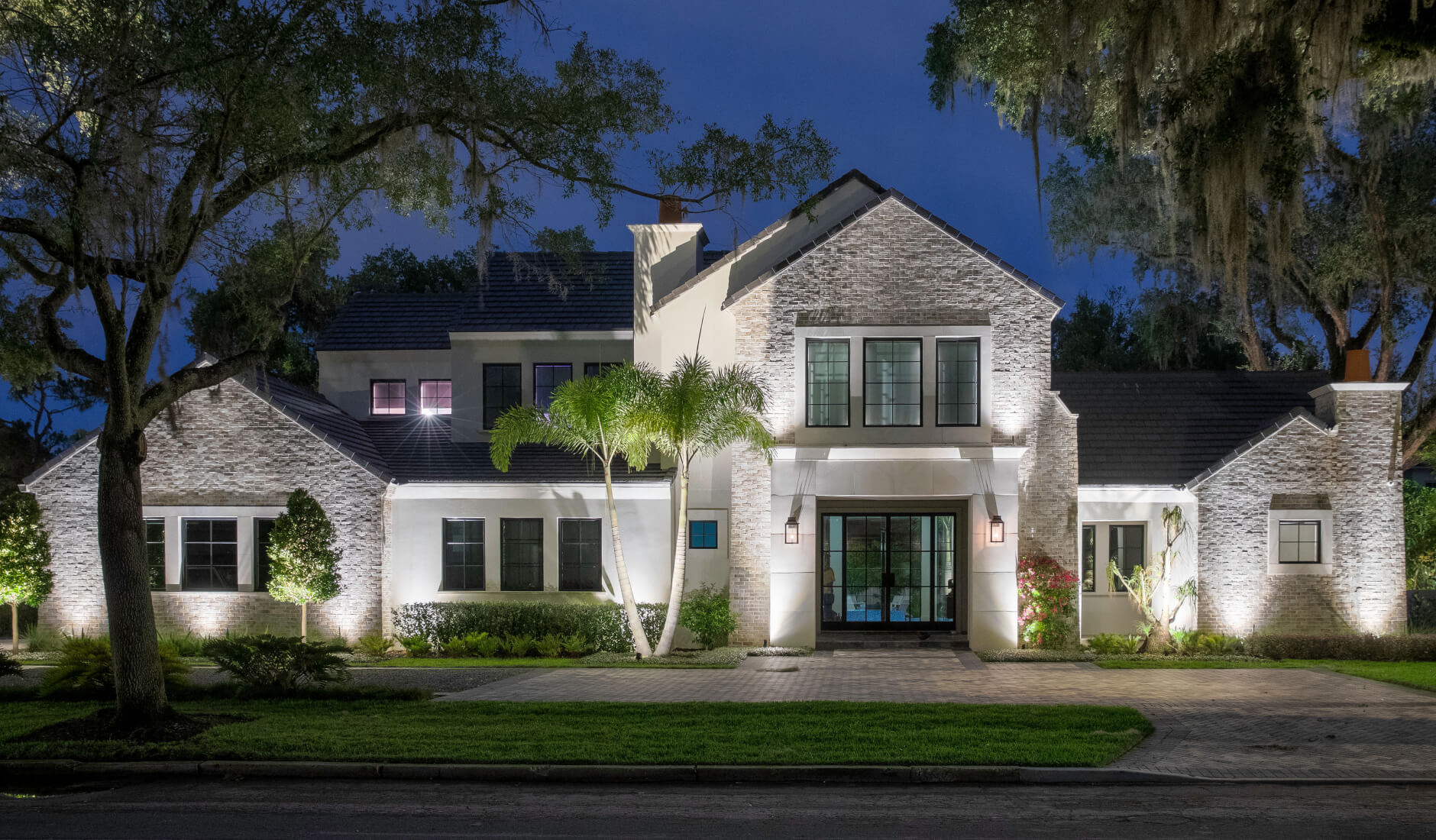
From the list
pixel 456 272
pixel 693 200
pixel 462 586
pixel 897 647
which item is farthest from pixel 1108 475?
pixel 456 272

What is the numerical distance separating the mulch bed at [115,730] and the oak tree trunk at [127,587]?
0.14 m

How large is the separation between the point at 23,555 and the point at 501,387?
951 cm

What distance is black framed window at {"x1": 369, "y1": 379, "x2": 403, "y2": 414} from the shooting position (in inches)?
993

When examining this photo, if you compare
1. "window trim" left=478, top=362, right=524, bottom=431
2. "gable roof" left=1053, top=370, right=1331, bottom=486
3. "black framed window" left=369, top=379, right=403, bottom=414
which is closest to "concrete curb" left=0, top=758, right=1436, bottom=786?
"gable roof" left=1053, top=370, right=1331, bottom=486

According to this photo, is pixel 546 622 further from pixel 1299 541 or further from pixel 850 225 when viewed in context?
pixel 1299 541

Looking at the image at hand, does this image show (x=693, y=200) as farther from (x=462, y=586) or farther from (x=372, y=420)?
(x=372, y=420)

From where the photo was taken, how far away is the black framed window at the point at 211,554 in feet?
65.8

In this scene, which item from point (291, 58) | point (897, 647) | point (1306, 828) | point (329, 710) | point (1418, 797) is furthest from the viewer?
point (897, 647)

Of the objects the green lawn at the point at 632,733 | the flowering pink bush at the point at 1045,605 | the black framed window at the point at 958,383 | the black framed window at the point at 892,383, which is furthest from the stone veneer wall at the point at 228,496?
the flowering pink bush at the point at 1045,605

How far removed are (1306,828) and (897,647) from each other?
38.6 ft

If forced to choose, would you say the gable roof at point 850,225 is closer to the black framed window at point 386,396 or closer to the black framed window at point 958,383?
the black framed window at point 958,383

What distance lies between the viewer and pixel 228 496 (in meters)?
20.1

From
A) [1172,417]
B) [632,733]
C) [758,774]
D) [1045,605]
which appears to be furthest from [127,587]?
[1172,417]

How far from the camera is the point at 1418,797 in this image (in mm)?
8875
